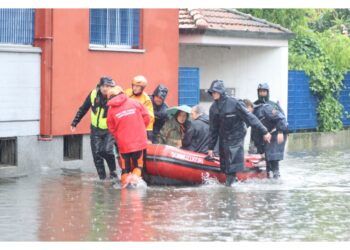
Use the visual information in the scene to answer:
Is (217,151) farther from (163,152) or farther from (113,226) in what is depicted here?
(113,226)

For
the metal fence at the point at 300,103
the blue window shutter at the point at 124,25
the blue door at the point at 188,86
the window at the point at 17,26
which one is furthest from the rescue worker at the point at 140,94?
the metal fence at the point at 300,103

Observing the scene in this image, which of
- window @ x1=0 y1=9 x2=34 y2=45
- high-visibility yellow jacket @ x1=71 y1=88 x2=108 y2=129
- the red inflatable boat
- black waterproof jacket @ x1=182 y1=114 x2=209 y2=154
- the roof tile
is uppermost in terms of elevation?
the roof tile

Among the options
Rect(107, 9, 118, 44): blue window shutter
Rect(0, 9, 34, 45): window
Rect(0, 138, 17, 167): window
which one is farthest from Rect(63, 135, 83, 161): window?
Rect(0, 9, 34, 45): window

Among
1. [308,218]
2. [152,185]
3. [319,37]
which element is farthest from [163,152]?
[319,37]

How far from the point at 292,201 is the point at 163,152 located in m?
2.43

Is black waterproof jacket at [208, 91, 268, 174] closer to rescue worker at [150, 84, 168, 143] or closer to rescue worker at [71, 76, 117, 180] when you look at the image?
rescue worker at [150, 84, 168, 143]

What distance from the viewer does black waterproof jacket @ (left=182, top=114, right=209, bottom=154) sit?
58.7ft

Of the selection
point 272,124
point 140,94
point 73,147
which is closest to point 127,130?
point 140,94

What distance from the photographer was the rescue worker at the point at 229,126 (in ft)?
56.7

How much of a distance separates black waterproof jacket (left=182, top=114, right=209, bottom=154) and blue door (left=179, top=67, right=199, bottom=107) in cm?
484

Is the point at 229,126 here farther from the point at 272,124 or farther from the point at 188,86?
the point at 188,86

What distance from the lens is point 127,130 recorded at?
16938mm

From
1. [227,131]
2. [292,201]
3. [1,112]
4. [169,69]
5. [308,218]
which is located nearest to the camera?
[308,218]

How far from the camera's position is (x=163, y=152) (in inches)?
683
